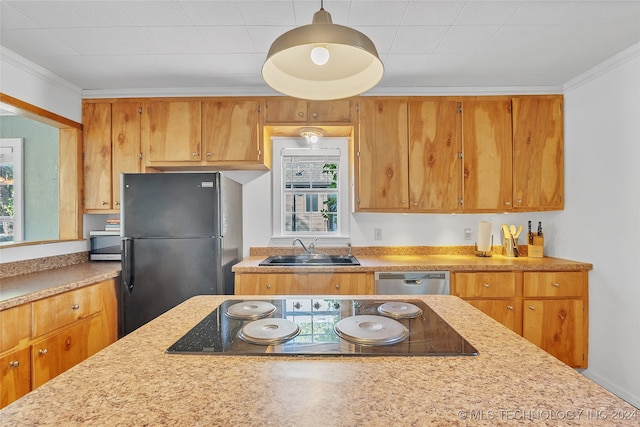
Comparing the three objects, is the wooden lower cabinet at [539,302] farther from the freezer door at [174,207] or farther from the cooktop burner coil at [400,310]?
the freezer door at [174,207]

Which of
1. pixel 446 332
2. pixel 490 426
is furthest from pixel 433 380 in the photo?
pixel 446 332

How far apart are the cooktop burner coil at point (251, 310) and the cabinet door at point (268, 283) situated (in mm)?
1244

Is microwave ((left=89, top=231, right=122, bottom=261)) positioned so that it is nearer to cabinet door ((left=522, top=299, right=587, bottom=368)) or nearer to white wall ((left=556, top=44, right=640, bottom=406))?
cabinet door ((left=522, top=299, right=587, bottom=368))

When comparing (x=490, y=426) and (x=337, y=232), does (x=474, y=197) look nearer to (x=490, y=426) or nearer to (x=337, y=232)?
(x=337, y=232)

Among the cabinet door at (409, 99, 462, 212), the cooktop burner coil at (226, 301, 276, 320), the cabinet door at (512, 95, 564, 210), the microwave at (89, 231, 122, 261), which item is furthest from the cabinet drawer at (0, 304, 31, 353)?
the cabinet door at (512, 95, 564, 210)

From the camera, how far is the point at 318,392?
2.21 ft

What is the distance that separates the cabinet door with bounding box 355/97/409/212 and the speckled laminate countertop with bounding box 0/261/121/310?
2069mm

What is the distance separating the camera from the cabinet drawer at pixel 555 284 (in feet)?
8.48

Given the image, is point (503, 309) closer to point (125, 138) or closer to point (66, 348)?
point (66, 348)

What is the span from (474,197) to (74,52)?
3229 millimetres

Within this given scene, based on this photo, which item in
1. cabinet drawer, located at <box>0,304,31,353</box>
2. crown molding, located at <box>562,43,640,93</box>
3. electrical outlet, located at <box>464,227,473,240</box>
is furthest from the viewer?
electrical outlet, located at <box>464,227,473,240</box>

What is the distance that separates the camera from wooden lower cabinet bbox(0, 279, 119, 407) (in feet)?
5.56

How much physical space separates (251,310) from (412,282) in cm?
168

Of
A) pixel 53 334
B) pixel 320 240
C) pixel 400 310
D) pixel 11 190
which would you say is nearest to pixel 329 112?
pixel 320 240
